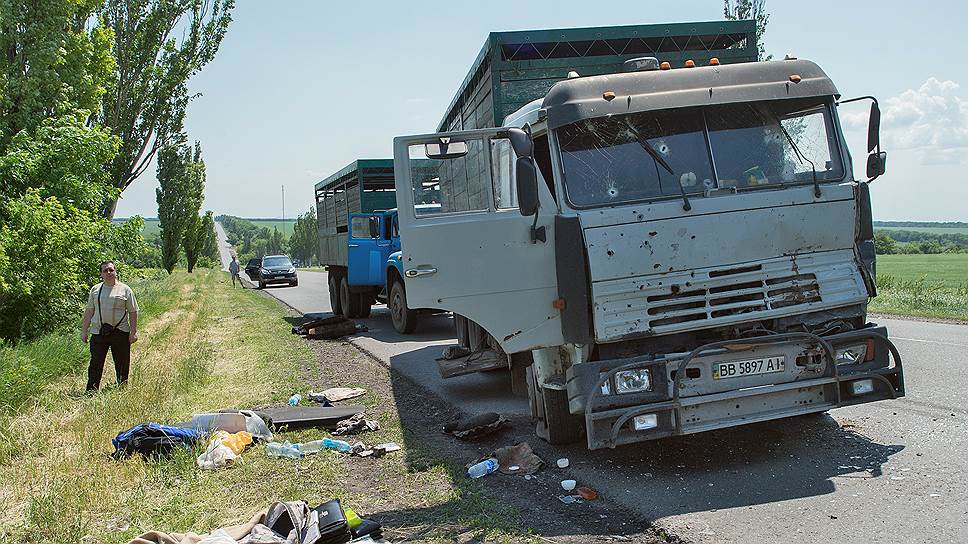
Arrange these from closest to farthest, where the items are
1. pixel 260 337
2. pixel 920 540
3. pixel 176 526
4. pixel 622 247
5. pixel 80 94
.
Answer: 1. pixel 920 540
2. pixel 176 526
3. pixel 622 247
4. pixel 80 94
5. pixel 260 337

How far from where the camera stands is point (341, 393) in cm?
936

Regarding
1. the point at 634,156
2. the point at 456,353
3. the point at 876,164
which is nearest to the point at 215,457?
the point at 456,353

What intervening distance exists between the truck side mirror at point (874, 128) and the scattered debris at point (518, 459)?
3.34m

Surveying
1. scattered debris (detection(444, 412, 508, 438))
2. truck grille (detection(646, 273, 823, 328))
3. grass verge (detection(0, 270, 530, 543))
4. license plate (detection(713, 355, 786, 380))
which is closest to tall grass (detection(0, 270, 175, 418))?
grass verge (detection(0, 270, 530, 543))

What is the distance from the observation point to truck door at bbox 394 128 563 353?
230 inches

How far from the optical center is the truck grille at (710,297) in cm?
541

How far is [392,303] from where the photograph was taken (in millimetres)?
15383

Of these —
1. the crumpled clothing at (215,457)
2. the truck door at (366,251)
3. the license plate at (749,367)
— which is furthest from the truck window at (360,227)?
the license plate at (749,367)

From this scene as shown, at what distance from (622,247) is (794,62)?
2027mm

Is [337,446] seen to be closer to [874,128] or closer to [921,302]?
[874,128]

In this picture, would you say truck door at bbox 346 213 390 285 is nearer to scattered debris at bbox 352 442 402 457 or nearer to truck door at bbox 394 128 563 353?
scattered debris at bbox 352 442 402 457

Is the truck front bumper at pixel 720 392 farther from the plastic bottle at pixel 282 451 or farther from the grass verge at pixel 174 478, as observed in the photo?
the plastic bottle at pixel 282 451

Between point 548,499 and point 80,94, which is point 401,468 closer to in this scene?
point 548,499

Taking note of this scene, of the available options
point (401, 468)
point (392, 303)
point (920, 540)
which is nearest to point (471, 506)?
point (401, 468)
